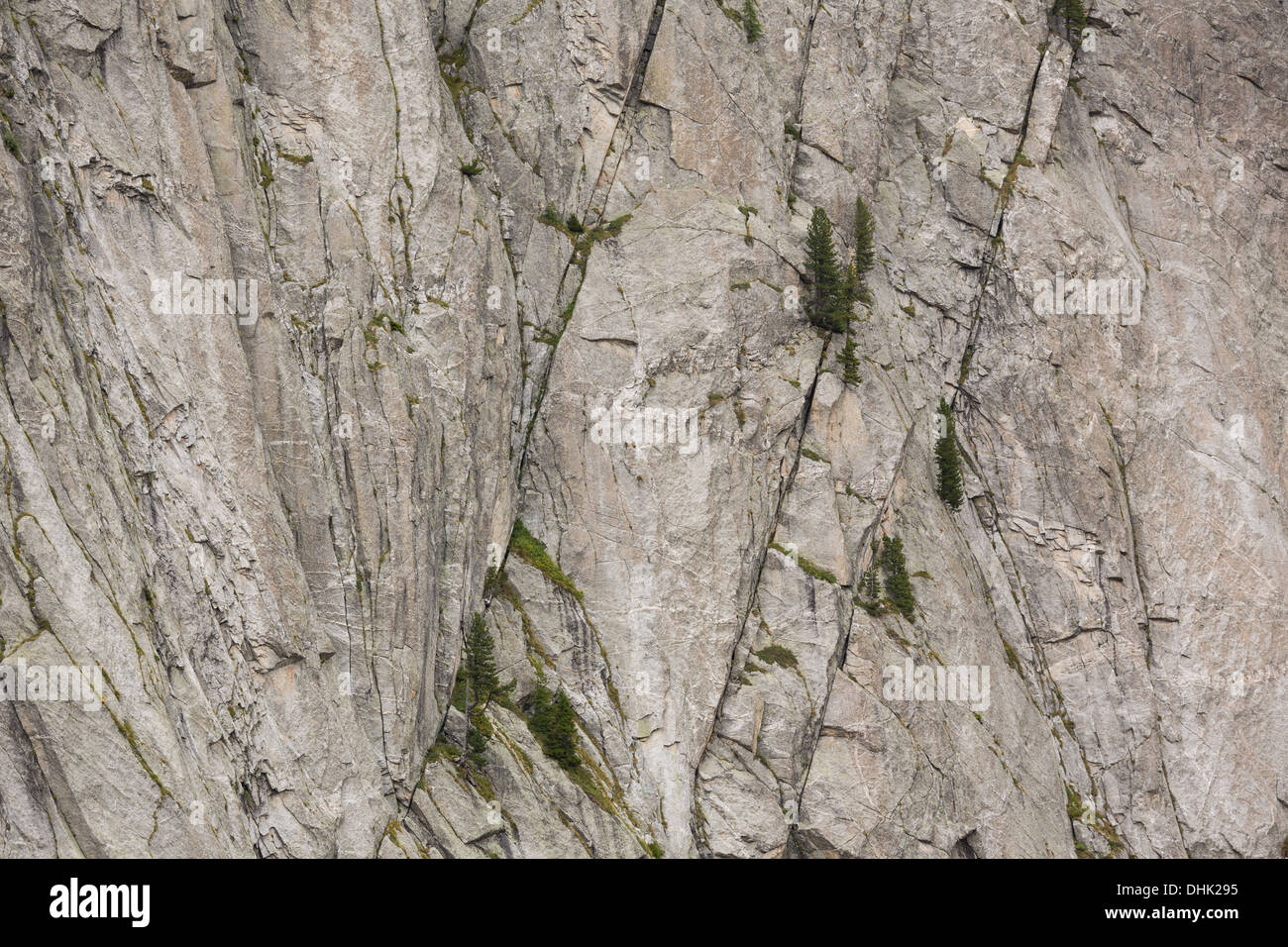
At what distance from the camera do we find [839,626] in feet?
149

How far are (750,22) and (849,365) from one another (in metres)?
13.7

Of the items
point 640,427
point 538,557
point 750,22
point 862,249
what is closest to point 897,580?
point 640,427

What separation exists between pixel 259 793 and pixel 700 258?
23788 mm

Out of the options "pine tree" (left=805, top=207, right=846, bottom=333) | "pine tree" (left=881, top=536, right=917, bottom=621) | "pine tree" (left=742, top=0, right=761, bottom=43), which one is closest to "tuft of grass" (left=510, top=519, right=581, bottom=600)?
"pine tree" (left=881, top=536, right=917, bottom=621)

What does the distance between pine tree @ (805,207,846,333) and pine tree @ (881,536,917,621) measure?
8.37 m

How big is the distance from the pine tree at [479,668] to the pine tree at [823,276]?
690 inches

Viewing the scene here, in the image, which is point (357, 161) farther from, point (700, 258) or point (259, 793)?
point (259, 793)

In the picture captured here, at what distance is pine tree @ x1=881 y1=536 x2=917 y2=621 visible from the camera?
154 ft

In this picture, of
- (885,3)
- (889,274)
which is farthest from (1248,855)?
(885,3)

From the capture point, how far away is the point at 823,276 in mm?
47094

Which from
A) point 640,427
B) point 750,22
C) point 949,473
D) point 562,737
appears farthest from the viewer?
point 949,473

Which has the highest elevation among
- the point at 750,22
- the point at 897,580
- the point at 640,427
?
the point at 750,22

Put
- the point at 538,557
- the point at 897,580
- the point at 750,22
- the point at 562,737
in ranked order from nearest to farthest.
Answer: the point at 562,737 < the point at 538,557 < the point at 897,580 < the point at 750,22

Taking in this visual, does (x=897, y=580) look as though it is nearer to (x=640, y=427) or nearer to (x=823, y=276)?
A: (x=640, y=427)
